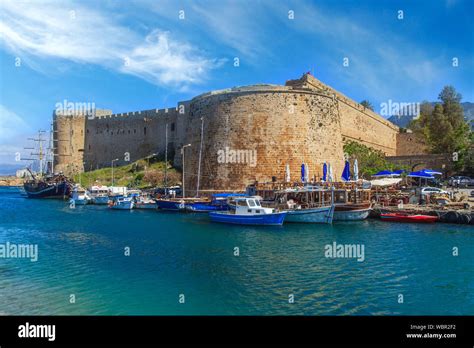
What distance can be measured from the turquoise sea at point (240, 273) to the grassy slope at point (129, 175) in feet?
64.9

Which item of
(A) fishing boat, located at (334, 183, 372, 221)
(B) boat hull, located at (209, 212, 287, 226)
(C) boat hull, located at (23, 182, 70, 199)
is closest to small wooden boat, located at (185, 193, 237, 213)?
(B) boat hull, located at (209, 212, 287, 226)

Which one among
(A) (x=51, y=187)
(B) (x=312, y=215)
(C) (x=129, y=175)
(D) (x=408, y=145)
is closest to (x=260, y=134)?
(B) (x=312, y=215)

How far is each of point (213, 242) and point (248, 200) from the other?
5093 millimetres

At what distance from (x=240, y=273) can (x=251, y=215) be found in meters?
8.53

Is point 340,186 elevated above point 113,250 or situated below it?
above

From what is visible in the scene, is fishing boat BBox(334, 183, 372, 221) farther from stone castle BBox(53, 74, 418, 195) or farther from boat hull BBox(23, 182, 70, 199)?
boat hull BBox(23, 182, 70, 199)

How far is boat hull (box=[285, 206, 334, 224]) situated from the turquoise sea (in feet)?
6.28

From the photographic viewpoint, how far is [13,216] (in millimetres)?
24391

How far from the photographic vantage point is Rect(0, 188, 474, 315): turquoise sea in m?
7.72

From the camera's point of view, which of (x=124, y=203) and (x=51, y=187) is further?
(x=51, y=187)

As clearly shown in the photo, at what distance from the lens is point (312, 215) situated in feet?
62.7

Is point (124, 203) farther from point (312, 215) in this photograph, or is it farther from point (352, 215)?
point (352, 215)
